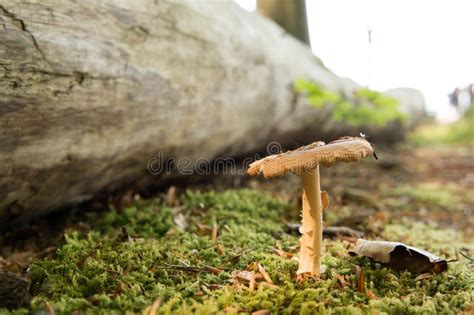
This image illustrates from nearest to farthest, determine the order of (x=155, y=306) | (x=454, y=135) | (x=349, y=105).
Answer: (x=155, y=306)
(x=349, y=105)
(x=454, y=135)

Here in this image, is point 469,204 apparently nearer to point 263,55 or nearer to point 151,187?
point 263,55

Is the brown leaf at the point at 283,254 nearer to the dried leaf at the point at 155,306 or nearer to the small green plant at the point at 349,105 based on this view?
the dried leaf at the point at 155,306

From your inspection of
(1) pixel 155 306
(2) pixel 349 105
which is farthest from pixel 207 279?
(2) pixel 349 105

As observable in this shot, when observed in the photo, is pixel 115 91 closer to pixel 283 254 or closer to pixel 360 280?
pixel 283 254

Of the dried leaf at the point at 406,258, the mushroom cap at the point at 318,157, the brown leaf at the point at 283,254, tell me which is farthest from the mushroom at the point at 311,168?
the dried leaf at the point at 406,258

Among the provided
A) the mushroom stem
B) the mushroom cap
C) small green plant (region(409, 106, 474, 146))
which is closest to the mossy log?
the mushroom cap

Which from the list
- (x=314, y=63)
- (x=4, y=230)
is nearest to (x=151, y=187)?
(x=4, y=230)
